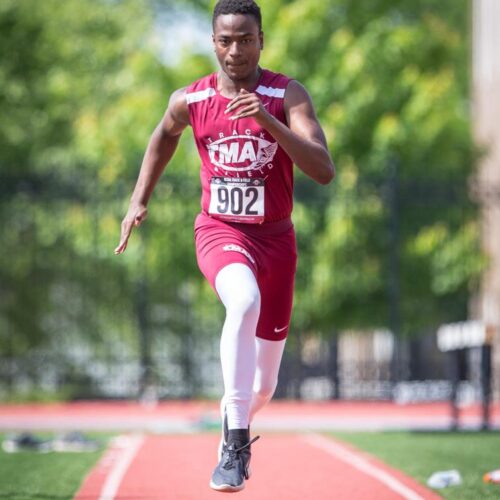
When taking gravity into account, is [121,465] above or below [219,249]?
below

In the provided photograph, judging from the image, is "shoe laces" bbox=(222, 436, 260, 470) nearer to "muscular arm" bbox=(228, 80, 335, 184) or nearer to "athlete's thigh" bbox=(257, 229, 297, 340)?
"athlete's thigh" bbox=(257, 229, 297, 340)

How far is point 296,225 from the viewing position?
20688 millimetres

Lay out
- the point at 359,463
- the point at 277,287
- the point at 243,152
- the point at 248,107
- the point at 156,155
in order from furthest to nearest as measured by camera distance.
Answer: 1. the point at 359,463
2. the point at 156,155
3. the point at 277,287
4. the point at 243,152
5. the point at 248,107

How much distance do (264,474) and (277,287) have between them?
2.28m

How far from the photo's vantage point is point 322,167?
5.74m

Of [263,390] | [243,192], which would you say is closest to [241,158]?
[243,192]

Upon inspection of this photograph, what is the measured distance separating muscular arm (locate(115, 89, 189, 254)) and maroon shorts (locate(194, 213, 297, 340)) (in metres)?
0.34

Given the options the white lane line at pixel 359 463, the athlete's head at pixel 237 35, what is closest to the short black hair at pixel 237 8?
the athlete's head at pixel 237 35

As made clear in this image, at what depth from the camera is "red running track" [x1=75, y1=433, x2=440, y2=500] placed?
687cm

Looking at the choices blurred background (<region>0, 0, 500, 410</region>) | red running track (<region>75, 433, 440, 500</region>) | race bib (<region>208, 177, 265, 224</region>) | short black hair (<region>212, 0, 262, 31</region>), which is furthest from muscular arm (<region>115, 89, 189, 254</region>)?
blurred background (<region>0, 0, 500, 410</region>)

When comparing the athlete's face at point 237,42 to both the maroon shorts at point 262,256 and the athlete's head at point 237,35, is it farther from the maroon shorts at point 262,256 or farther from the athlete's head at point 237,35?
the maroon shorts at point 262,256

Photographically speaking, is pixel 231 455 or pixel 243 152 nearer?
pixel 231 455

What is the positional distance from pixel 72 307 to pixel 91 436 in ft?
25.3

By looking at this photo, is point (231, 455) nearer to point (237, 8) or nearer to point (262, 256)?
point (262, 256)
